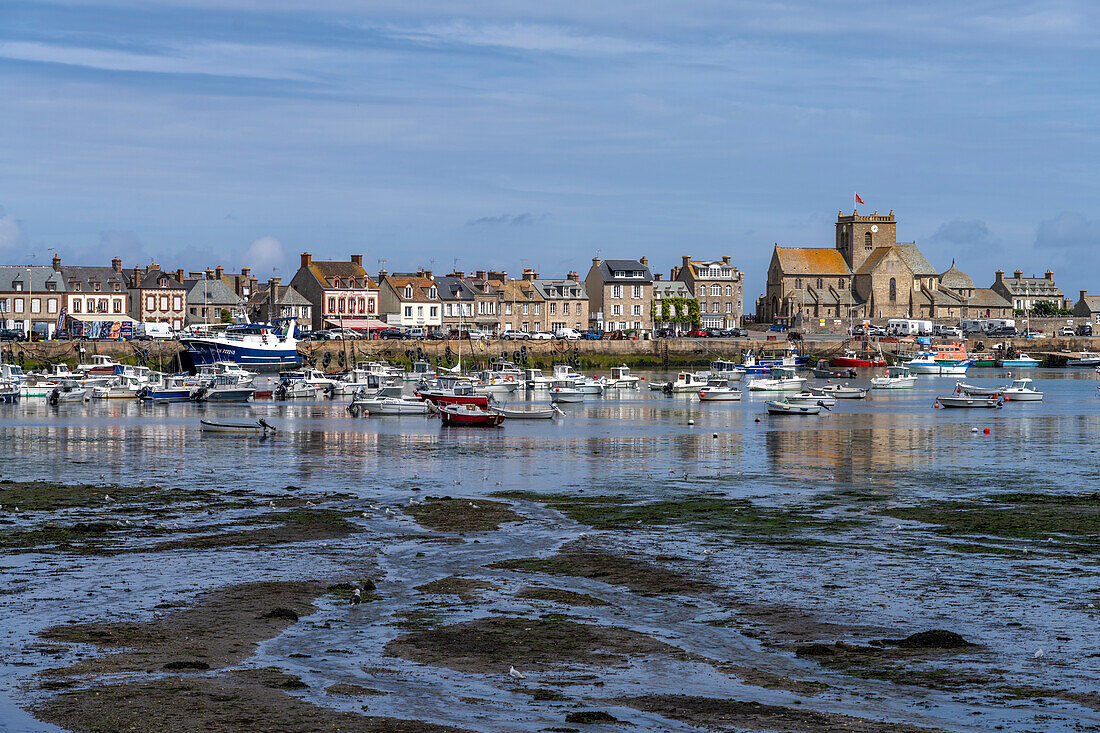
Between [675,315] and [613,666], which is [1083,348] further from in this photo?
[613,666]

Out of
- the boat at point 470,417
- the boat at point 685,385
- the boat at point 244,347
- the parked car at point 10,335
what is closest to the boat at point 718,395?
the boat at point 685,385

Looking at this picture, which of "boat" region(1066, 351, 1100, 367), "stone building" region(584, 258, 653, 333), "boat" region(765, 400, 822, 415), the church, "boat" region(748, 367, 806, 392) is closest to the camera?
"boat" region(765, 400, 822, 415)

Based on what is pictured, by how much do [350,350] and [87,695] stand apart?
305ft

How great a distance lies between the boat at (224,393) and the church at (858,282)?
100177 millimetres

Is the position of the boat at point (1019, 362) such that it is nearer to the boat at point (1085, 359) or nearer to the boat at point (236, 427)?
the boat at point (1085, 359)

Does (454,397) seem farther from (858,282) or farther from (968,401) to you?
(858,282)

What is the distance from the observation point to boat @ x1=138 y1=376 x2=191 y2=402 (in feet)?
245

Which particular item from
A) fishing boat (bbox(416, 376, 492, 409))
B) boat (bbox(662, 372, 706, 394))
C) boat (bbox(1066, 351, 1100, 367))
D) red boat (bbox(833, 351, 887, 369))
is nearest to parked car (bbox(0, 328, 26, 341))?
fishing boat (bbox(416, 376, 492, 409))

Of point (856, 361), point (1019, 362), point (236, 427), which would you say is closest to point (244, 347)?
point (236, 427)

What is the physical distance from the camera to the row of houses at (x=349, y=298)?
386 ft

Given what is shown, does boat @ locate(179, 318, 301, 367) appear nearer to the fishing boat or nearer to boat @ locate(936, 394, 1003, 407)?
the fishing boat

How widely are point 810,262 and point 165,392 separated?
11210cm

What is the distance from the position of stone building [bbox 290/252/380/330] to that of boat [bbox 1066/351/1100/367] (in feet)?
251

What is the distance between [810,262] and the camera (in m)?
170
